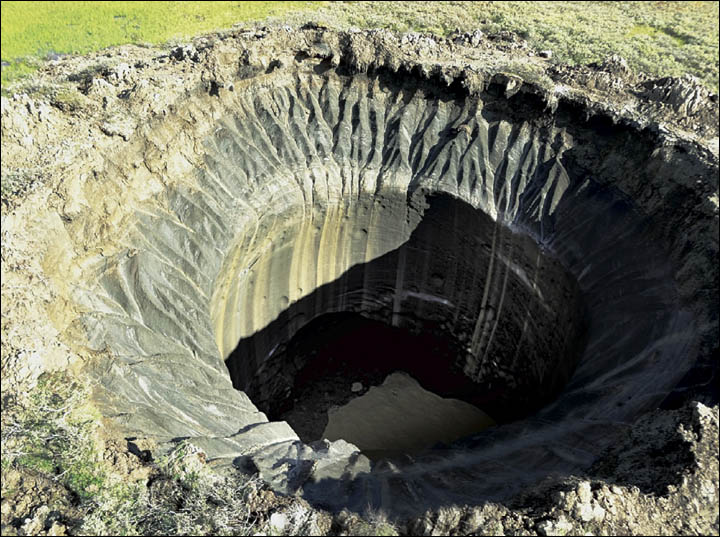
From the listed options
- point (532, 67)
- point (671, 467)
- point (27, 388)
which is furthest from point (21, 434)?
point (532, 67)

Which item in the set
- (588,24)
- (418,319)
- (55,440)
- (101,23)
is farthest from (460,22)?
(55,440)

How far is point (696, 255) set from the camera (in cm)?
1630

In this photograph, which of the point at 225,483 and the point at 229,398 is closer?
the point at 225,483

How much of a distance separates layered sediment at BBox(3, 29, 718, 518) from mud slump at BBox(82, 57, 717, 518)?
8cm

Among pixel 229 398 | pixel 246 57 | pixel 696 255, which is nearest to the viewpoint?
pixel 229 398

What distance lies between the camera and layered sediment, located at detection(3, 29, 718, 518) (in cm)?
1364

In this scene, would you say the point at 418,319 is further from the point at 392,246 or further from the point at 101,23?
the point at 101,23

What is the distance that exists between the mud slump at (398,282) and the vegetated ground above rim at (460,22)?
11923 millimetres

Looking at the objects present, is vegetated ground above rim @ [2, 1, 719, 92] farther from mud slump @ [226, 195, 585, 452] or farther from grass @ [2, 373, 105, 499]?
grass @ [2, 373, 105, 499]

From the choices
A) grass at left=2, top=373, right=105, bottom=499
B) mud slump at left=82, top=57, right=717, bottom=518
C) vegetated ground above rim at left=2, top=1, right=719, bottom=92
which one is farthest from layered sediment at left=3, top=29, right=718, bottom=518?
vegetated ground above rim at left=2, top=1, right=719, bottom=92

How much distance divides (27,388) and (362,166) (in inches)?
541

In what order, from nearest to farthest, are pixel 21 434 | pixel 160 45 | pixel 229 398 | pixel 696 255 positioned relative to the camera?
1. pixel 21 434
2. pixel 229 398
3. pixel 696 255
4. pixel 160 45

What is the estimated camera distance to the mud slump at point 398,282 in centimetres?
1357

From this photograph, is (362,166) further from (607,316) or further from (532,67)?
(607,316)
